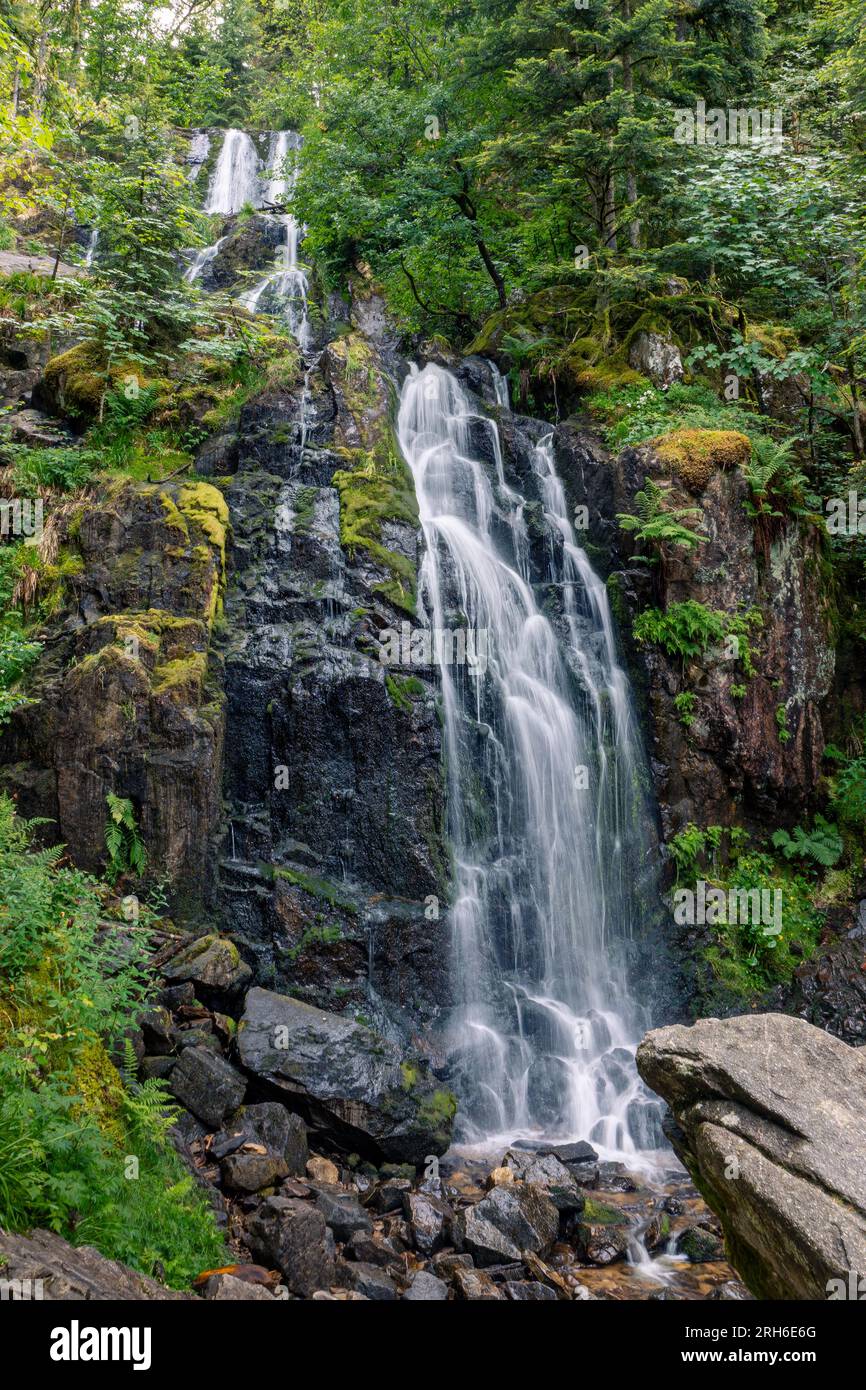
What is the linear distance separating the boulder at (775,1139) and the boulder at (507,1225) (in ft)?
4.22

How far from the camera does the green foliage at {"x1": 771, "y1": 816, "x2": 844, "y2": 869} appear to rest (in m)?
10.6

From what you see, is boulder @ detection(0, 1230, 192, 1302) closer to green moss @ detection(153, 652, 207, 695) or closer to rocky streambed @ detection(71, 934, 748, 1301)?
rocky streambed @ detection(71, 934, 748, 1301)

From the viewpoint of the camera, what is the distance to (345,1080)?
6.56 meters

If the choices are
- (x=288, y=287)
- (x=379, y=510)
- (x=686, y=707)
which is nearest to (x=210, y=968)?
(x=379, y=510)

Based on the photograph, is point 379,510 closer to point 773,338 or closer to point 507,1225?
point 773,338

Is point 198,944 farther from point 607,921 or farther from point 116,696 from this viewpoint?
point 607,921

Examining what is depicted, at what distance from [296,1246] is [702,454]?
10524 millimetres

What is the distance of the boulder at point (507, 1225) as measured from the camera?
548cm

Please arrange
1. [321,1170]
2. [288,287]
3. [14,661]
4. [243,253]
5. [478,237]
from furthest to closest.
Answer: [243,253] → [288,287] → [478,237] → [14,661] → [321,1170]

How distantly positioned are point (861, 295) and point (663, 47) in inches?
241

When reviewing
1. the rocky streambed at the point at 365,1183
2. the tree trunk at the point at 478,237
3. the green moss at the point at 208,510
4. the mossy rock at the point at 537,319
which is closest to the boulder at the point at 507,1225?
the rocky streambed at the point at 365,1183

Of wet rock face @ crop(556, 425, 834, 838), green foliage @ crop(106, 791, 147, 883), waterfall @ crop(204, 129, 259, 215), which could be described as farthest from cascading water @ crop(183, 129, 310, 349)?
green foliage @ crop(106, 791, 147, 883)

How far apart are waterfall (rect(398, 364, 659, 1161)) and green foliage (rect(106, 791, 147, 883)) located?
138 inches

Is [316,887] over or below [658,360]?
below
